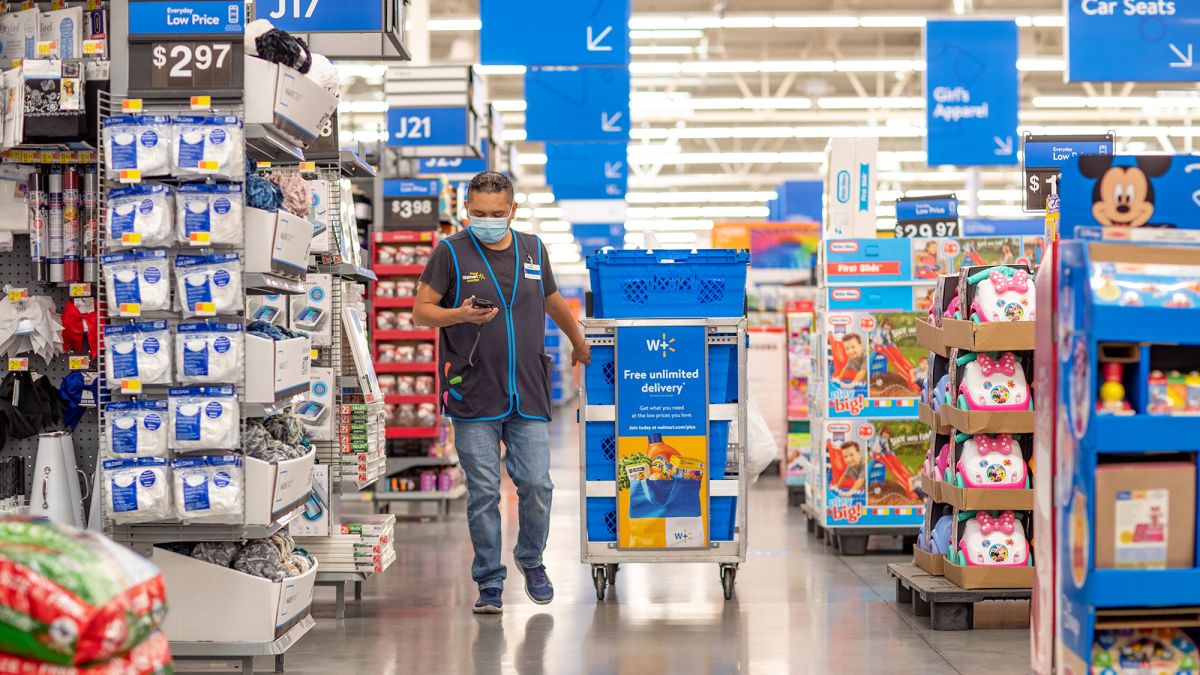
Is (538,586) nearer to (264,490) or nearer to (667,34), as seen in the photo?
(264,490)

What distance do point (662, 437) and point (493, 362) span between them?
0.85 meters

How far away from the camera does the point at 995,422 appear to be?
5379 mm

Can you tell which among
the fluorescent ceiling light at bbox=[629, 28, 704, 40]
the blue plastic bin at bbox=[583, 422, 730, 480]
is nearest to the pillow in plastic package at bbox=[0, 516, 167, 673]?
the blue plastic bin at bbox=[583, 422, 730, 480]

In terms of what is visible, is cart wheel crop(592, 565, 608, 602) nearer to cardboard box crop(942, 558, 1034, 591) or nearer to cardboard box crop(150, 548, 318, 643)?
cardboard box crop(942, 558, 1034, 591)

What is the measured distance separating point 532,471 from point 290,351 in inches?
57.7

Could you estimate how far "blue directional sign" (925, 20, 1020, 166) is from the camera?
11344 mm

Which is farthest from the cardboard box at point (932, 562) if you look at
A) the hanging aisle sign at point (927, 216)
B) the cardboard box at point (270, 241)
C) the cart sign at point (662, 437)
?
the hanging aisle sign at point (927, 216)

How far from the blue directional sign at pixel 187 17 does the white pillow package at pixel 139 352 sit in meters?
0.97

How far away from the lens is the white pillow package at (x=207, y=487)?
434 cm

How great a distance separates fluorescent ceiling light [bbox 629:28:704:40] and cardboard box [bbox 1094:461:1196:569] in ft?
48.3

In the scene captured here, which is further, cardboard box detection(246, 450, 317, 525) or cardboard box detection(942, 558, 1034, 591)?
cardboard box detection(942, 558, 1034, 591)

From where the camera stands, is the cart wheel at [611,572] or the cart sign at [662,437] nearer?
the cart sign at [662,437]

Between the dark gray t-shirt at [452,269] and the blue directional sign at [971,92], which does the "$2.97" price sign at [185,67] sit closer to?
the dark gray t-shirt at [452,269]

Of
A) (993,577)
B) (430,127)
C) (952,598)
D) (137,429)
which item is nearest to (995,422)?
(993,577)
